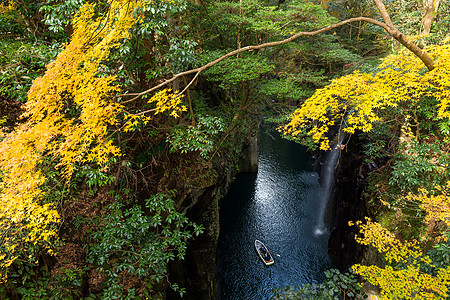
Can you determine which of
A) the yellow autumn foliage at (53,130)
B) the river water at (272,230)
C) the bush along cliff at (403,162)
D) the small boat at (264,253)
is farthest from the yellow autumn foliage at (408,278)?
the yellow autumn foliage at (53,130)

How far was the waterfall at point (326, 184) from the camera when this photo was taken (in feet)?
47.0

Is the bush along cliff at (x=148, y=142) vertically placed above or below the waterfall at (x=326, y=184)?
above

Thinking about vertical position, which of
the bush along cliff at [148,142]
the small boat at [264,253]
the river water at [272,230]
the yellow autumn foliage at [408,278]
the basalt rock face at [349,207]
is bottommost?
the river water at [272,230]

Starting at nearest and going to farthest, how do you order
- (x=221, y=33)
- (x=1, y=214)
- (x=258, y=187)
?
(x=1, y=214) → (x=221, y=33) → (x=258, y=187)

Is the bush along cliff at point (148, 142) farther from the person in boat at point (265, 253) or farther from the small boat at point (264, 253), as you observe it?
the person in boat at point (265, 253)

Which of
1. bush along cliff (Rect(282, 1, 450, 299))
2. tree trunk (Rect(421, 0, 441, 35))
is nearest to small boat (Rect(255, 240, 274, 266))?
bush along cliff (Rect(282, 1, 450, 299))

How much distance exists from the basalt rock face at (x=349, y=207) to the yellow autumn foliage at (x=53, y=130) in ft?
32.5

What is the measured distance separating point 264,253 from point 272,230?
95.8 inches

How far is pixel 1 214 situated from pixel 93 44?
3.96 m

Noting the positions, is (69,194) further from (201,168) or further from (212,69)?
(212,69)

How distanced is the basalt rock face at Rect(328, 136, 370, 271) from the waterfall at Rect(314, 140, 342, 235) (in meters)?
1.45

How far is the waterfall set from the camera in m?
14.3

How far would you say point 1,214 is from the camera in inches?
151

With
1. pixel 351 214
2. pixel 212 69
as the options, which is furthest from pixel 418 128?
pixel 212 69
